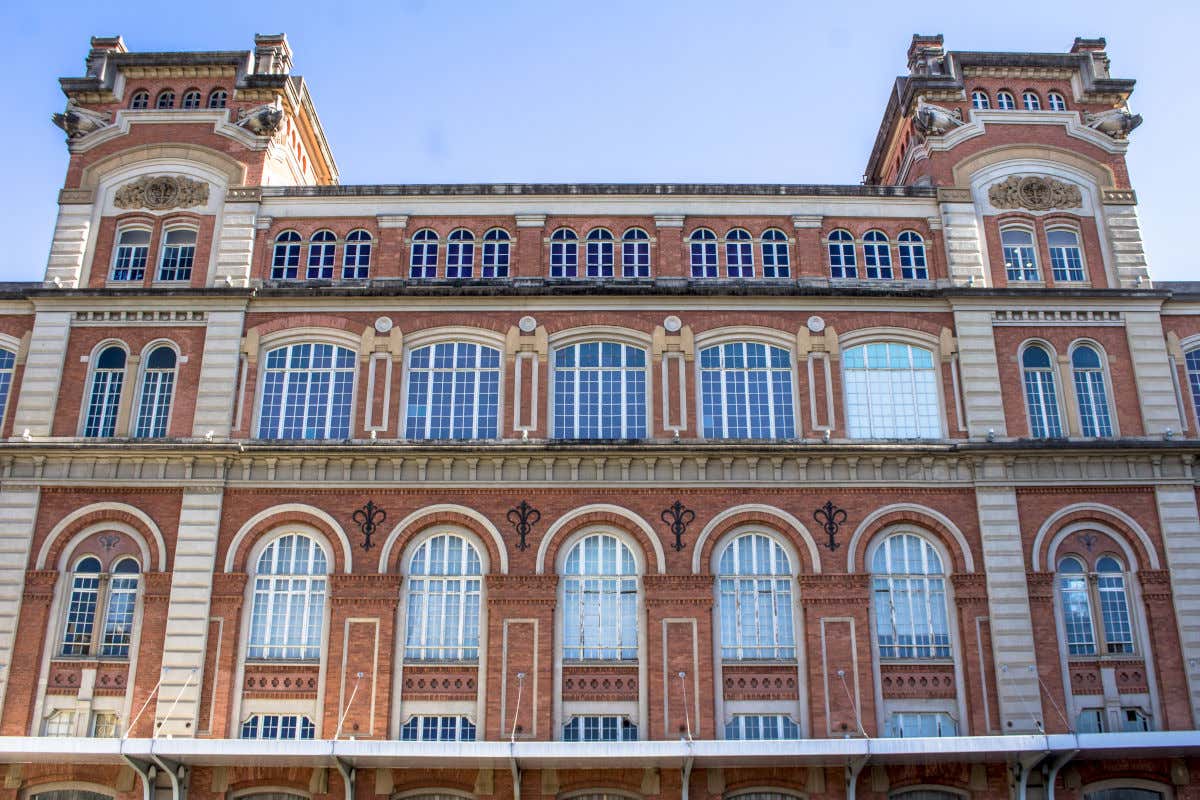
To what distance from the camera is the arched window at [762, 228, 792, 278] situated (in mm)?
33312

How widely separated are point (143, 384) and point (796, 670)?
19.7 m

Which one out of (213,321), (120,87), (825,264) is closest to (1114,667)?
(825,264)

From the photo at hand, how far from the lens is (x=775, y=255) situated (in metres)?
33.5

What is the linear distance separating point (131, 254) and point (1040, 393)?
26937 mm

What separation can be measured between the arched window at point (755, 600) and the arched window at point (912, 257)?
9.41 metres

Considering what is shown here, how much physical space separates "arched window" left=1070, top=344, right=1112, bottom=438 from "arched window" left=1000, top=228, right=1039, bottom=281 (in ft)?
8.89

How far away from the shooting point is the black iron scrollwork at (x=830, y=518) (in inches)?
1179

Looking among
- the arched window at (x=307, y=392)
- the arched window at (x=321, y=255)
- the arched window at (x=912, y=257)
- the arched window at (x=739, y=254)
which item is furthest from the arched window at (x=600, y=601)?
the arched window at (x=912, y=257)

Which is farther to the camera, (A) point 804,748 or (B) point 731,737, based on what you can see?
(B) point 731,737

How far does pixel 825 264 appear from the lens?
109ft

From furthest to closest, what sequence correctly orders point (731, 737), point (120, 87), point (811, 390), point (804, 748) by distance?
point (120, 87)
point (811, 390)
point (731, 737)
point (804, 748)

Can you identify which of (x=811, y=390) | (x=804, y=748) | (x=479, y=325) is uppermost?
(x=479, y=325)

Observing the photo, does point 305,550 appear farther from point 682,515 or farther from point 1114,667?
point 1114,667

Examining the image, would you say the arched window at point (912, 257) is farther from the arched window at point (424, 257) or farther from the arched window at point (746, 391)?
the arched window at point (424, 257)
